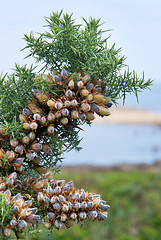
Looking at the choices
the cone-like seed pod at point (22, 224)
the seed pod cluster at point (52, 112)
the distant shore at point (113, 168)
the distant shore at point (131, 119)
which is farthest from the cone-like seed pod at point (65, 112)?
the distant shore at point (131, 119)

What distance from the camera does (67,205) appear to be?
0.96m

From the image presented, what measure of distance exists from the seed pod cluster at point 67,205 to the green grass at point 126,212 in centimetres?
448

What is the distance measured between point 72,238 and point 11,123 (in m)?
6.26

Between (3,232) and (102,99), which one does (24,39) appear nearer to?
(102,99)

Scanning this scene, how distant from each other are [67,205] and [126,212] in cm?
837

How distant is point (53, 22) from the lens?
1116mm

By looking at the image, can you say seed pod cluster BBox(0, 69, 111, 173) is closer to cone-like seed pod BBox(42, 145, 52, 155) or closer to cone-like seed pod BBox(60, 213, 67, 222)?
cone-like seed pod BBox(42, 145, 52, 155)

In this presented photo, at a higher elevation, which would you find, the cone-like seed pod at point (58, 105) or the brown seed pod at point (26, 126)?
the cone-like seed pod at point (58, 105)

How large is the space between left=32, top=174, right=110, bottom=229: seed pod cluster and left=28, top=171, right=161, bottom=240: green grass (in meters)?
4.48

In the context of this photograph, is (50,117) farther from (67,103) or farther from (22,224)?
(22,224)

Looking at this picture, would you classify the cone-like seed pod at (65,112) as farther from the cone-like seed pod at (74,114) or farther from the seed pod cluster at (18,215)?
the seed pod cluster at (18,215)

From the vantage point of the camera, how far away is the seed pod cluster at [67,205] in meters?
0.96

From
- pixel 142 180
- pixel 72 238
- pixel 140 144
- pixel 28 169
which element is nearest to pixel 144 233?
pixel 72 238

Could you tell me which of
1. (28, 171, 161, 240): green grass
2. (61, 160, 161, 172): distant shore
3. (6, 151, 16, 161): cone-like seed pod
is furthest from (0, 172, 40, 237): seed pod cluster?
(61, 160, 161, 172): distant shore
